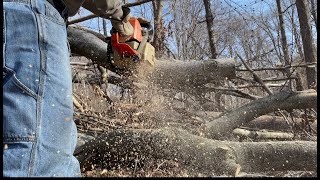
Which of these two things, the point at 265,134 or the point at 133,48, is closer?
the point at 133,48

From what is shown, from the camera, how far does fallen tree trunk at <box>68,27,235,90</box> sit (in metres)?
3.61

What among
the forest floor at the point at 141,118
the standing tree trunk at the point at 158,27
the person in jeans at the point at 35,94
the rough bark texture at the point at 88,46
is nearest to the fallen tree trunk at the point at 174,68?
the rough bark texture at the point at 88,46

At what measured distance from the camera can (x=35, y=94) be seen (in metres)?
1.45

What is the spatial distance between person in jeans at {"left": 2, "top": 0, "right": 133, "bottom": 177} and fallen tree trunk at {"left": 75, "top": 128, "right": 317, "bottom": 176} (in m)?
1.01

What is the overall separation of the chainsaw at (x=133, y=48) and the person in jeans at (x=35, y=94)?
2.85ft

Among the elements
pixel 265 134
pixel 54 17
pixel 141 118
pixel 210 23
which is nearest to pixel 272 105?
pixel 265 134

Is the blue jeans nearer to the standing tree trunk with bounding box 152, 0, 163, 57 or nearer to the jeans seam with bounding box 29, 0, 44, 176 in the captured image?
the jeans seam with bounding box 29, 0, 44, 176

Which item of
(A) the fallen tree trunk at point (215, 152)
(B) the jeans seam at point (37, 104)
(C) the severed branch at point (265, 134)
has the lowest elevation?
(C) the severed branch at point (265, 134)

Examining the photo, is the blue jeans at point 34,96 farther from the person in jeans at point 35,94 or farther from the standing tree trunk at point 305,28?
the standing tree trunk at point 305,28

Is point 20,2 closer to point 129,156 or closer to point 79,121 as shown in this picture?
point 129,156

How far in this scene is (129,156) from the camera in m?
2.68

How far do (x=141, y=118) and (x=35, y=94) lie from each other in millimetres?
2268

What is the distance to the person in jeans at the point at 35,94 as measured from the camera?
140cm

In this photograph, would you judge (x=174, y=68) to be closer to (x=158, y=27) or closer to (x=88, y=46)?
(x=88, y=46)
